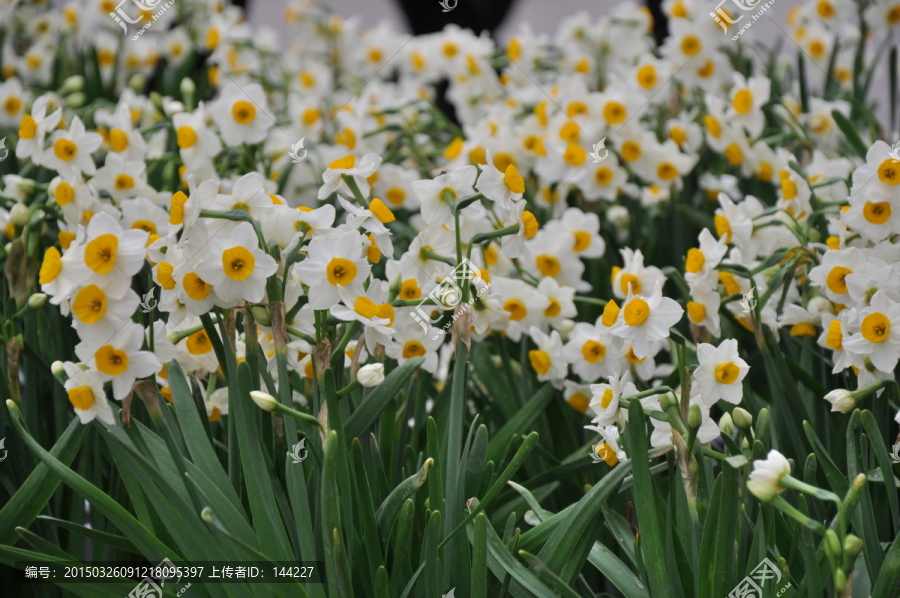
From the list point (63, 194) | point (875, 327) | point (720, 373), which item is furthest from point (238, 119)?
point (875, 327)

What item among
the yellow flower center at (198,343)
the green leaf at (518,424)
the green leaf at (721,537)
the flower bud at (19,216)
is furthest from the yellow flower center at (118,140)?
the green leaf at (721,537)

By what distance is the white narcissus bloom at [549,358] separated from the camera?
1.34 m

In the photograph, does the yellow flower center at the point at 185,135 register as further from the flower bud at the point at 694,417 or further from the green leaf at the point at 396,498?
the flower bud at the point at 694,417

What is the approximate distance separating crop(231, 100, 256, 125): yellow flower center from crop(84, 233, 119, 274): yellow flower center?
2.87 ft

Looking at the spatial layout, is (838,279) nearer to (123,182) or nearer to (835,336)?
(835,336)

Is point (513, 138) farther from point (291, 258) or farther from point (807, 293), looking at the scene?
point (291, 258)

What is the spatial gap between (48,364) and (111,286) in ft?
1.54

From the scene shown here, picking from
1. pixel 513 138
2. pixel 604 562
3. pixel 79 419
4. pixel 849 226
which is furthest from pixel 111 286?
pixel 513 138

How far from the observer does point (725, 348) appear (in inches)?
41.6

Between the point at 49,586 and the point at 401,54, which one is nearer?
the point at 49,586

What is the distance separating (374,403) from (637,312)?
0.37 metres

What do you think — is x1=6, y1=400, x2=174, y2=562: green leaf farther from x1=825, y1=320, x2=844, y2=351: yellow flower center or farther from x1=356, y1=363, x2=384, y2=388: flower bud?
x1=825, y1=320, x2=844, y2=351: yellow flower center

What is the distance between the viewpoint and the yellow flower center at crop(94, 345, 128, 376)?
0.94 meters

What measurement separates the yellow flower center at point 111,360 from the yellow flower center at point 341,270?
0.27 meters
